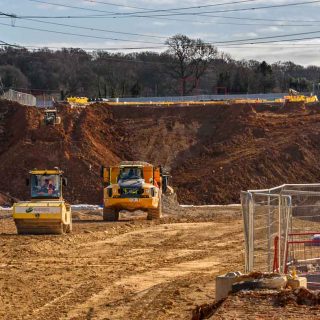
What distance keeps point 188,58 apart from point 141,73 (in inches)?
797

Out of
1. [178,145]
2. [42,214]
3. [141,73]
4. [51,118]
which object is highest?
[141,73]

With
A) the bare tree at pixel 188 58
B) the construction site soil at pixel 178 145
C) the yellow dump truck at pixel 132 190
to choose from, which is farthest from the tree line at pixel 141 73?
the yellow dump truck at pixel 132 190

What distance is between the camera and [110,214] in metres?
34.8

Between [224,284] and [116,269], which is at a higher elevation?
[224,284]

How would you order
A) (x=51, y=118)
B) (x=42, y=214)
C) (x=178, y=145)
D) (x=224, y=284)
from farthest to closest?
1. (x=178, y=145)
2. (x=51, y=118)
3. (x=42, y=214)
4. (x=224, y=284)

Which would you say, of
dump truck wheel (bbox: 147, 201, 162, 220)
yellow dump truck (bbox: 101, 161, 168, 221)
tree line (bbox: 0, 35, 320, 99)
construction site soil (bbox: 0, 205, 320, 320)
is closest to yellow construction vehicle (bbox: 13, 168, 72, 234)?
construction site soil (bbox: 0, 205, 320, 320)

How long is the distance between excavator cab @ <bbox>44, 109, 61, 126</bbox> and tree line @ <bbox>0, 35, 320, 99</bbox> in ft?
143

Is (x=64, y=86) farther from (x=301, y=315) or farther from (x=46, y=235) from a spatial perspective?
(x=301, y=315)

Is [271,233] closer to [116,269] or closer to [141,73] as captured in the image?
[116,269]

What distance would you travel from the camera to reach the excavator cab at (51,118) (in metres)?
55.5

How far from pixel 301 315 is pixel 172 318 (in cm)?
282

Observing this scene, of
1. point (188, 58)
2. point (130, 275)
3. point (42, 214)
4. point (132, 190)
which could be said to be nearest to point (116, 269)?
point (130, 275)

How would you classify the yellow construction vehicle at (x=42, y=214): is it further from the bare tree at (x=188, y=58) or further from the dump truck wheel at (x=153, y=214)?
the bare tree at (x=188, y=58)

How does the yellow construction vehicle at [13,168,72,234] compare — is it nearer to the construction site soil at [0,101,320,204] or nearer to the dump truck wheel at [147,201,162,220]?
the dump truck wheel at [147,201,162,220]
